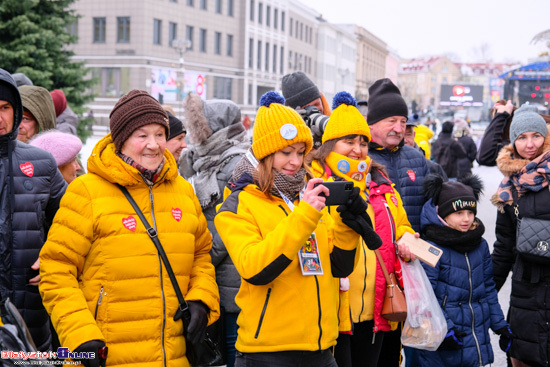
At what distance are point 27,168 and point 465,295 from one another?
3130 millimetres

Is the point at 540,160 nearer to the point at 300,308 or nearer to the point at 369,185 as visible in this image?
the point at 369,185

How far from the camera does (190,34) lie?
58531 millimetres

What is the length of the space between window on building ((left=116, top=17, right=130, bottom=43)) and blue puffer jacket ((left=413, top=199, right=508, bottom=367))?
5087cm

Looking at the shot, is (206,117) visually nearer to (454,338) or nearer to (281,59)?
(454,338)

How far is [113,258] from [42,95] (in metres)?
2.33

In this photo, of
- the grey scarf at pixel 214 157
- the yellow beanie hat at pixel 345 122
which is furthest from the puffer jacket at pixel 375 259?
the grey scarf at pixel 214 157

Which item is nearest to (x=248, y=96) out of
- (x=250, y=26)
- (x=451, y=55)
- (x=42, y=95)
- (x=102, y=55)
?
(x=250, y=26)

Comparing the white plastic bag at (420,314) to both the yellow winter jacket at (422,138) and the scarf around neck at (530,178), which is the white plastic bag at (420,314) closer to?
the scarf around neck at (530,178)

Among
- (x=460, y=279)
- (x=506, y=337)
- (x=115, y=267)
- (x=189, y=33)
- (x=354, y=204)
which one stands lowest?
(x=506, y=337)

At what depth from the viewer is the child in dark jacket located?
187 inches

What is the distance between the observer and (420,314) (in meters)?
4.30

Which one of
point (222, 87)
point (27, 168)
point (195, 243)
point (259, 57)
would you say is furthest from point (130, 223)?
point (259, 57)

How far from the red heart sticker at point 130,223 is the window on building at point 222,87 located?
5932cm

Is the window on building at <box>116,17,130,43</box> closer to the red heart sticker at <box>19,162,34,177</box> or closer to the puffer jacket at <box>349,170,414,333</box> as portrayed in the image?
the puffer jacket at <box>349,170,414,333</box>
